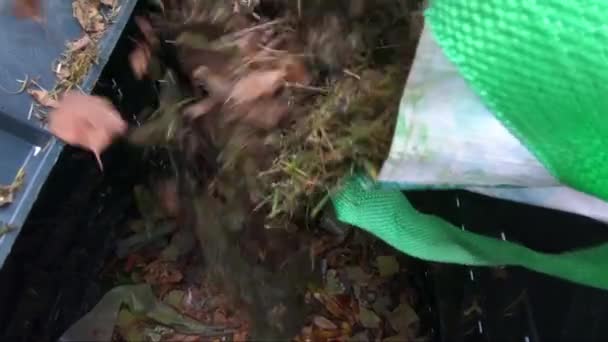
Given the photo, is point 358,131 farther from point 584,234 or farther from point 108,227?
point 108,227

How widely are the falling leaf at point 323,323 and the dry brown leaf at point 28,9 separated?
59cm

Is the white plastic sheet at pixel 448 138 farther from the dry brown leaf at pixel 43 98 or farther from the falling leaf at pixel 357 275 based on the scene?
the falling leaf at pixel 357 275

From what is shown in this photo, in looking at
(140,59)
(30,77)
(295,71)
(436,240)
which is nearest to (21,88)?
(30,77)

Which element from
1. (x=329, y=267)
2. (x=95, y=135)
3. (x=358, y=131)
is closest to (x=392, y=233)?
(x=358, y=131)

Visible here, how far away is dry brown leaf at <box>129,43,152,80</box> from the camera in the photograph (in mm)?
942

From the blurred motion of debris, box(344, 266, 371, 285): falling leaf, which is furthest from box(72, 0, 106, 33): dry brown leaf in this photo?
box(344, 266, 371, 285): falling leaf

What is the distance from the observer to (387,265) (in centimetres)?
126

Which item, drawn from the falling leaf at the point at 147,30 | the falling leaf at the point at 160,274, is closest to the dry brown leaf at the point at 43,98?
the falling leaf at the point at 147,30

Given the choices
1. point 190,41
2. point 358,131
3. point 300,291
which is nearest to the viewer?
point 358,131

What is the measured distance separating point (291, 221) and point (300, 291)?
0.89 ft

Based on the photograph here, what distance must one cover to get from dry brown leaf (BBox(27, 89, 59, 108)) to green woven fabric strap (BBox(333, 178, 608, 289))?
35 centimetres

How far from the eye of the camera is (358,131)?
0.71 meters

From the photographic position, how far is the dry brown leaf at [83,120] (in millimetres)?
884

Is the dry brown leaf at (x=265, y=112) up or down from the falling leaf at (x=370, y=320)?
up
